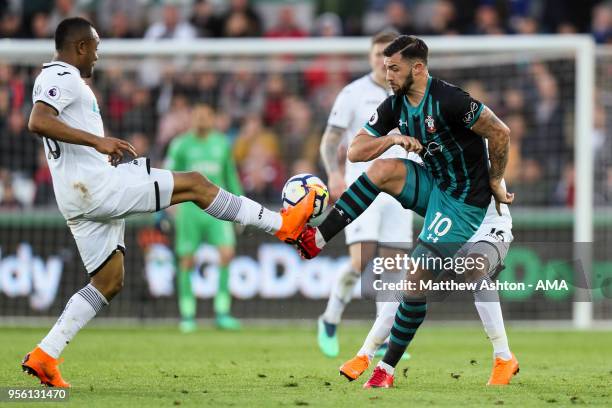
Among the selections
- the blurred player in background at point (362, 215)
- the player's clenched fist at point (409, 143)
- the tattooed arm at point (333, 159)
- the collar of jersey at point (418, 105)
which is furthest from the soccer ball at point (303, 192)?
the blurred player in background at point (362, 215)

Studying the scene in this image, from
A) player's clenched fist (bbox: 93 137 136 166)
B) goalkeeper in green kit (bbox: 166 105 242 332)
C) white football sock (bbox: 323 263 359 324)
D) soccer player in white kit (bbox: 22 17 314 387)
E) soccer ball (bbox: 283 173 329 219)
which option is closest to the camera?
player's clenched fist (bbox: 93 137 136 166)

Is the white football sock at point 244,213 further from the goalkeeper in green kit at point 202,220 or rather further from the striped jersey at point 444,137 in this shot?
the goalkeeper in green kit at point 202,220

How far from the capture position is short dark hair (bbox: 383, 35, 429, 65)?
693cm

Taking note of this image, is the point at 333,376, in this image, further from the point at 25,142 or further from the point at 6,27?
the point at 6,27

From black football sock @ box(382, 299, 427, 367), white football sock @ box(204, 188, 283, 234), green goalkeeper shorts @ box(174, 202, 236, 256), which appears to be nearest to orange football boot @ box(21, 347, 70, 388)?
white football sock @ box(204, 188, 283, 234)

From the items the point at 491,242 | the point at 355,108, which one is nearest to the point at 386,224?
the point at 355,108

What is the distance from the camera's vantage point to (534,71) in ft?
47.6

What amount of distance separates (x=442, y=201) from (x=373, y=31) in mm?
10863

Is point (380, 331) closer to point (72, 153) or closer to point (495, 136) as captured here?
point (495, 136)

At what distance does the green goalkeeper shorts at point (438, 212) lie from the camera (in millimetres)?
6977

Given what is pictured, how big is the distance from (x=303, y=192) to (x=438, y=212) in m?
0.86

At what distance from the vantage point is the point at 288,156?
49.9 feet

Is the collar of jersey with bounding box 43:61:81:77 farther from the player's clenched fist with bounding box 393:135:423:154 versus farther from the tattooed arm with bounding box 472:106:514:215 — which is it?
the tattooed arm with bounding box 472:106:514:215

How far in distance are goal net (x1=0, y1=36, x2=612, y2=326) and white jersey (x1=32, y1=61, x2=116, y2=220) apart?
6.29 m
